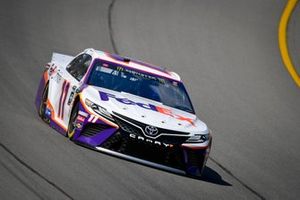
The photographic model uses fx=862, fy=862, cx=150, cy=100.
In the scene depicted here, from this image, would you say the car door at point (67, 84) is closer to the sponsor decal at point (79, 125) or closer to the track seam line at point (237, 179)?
the sponsor decal at point (79, 125)

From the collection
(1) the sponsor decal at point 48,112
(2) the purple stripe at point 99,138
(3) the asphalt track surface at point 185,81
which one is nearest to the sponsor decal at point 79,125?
(2) the purple stripe at point 99,138

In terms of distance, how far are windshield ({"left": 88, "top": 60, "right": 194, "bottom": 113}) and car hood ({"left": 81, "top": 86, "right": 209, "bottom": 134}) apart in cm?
18

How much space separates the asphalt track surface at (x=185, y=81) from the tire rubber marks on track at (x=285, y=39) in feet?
0.62

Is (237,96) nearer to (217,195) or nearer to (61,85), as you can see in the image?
(61,85)

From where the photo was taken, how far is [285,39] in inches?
922

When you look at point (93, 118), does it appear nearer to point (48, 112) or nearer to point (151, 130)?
point (151, 130)

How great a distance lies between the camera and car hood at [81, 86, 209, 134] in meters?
11.1

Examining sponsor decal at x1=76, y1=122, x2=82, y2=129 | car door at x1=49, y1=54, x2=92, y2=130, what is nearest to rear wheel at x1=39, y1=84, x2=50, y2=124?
car door at x1=49, y1=54, x2=92, y2=130

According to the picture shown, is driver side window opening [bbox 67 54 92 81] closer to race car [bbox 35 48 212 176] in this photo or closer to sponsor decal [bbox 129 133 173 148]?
race car [bbox 35 48 212 176]

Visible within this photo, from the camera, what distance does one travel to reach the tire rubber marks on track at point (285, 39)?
20.7m

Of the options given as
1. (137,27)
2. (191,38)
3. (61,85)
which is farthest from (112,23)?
(61,85)

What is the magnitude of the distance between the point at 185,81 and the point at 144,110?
746 cm

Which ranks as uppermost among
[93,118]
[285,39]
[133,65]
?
[133,65]

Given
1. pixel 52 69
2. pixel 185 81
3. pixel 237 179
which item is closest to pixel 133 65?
pixel 52 69
